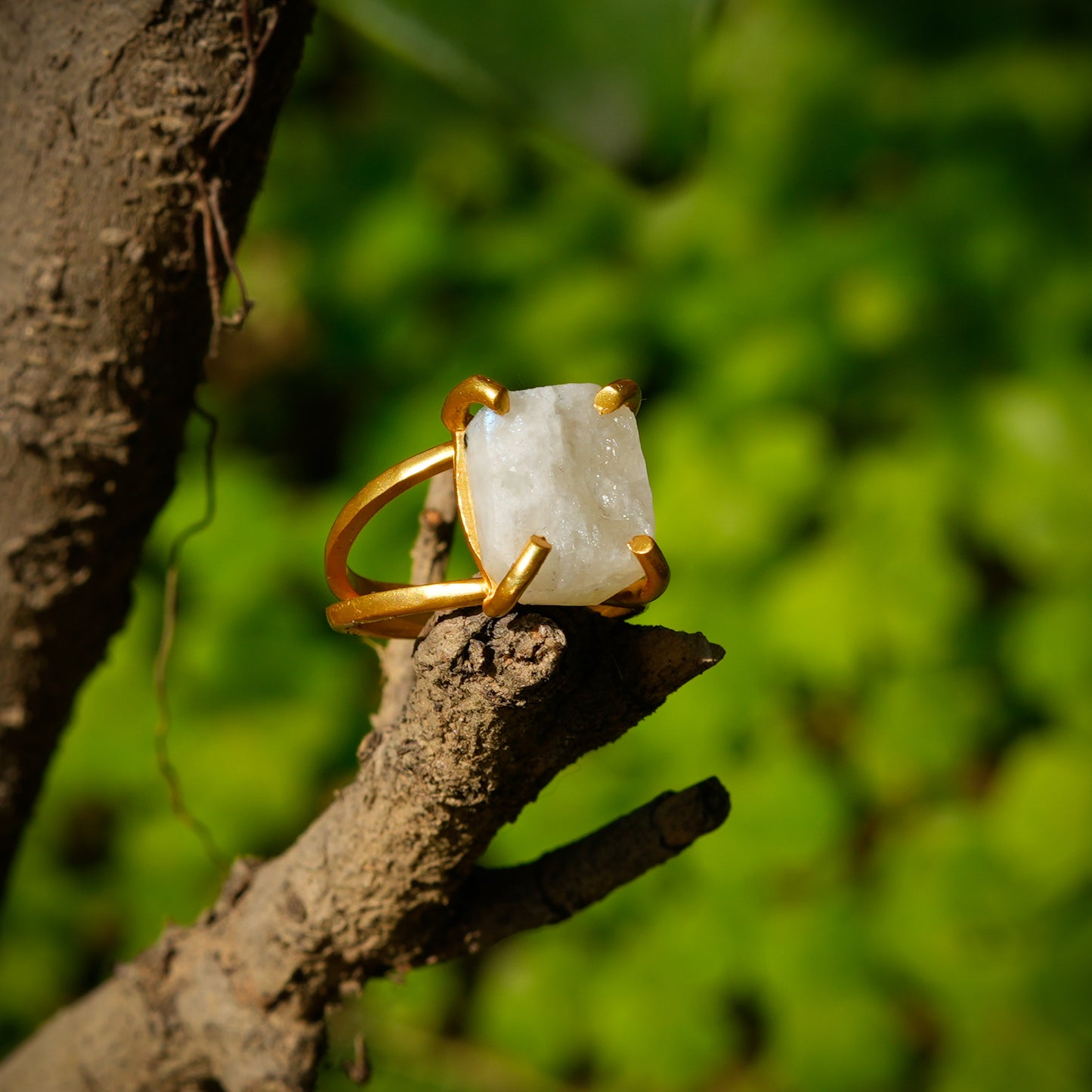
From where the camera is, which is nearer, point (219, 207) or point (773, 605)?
point (219, 207)

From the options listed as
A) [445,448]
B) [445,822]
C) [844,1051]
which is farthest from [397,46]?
[844,1051]

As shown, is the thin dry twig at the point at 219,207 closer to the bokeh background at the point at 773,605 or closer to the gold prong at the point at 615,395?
the gold prong at the point at 615,395

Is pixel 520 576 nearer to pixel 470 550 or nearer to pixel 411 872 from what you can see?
pixel 470 550

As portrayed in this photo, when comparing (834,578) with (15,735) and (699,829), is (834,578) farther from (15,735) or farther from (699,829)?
(15,735)

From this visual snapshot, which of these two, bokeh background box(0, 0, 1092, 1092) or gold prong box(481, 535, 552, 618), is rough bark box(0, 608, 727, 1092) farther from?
bokeh background box(0, 0, 1092, 1092)

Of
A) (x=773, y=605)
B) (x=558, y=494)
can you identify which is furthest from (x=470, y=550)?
(x=773, y=605)

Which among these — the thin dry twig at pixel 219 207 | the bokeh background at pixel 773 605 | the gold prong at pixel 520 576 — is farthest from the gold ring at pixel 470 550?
the bokeh background at pixel 773 605

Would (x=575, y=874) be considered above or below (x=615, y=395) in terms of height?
below

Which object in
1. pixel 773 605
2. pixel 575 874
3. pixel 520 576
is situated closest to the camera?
pixel 520 576
